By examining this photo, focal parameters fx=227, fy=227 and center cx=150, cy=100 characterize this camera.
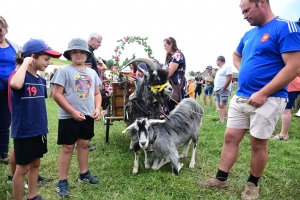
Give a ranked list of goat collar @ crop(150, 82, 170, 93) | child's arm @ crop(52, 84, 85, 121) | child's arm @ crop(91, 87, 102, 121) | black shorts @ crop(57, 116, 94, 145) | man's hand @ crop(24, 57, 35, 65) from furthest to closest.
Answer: goat collar @ crop(150, 82, 170, 93) < child's arm @ crop(91, 87, 102, 121) < black shorts @ crop(57, 116, 94, 145) < child's arm @ crop(52, 84, 85, 121) < man's hand @ crop(24, 57, 35, 65)

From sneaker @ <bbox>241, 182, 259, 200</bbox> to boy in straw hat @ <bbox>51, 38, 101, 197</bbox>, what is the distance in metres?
2.11

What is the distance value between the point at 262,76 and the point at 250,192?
56.4 inches

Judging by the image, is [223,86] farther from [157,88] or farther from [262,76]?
[262,76]

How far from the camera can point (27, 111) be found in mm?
2350

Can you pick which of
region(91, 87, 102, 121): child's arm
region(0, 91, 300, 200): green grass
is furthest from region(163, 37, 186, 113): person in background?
region(91, 87, 102, 121): child's arm

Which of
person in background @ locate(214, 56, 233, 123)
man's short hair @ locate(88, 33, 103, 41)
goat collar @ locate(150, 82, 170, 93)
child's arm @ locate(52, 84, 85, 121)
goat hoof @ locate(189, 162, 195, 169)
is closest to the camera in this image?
child's arm @ locate(52, 84, 85, 121)

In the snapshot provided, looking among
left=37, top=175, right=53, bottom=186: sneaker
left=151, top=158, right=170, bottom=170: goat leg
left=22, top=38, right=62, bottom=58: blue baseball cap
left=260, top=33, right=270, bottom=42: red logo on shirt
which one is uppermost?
left=260, top=33, right=270, bottom=42: red logo on shirt

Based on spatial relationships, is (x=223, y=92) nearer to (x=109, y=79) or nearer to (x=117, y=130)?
(x=117, y=130)

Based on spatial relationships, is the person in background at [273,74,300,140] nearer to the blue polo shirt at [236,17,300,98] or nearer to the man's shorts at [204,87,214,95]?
the blue polo shirt at [236,17,300,98]

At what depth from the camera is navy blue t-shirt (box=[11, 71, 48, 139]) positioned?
2322mm

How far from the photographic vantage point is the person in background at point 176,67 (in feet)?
13.6

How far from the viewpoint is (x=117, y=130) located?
20.4 ft

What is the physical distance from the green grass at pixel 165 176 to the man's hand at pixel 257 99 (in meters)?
1.20

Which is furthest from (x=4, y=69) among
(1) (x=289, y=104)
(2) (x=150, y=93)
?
(1) (x=289, y=104)
